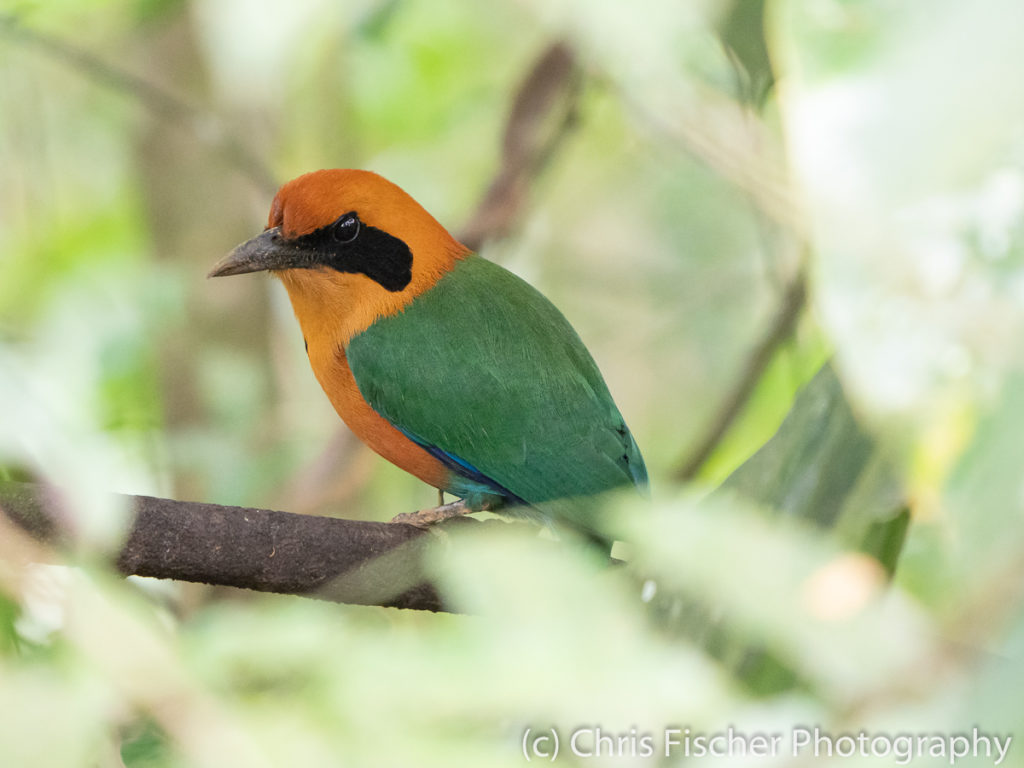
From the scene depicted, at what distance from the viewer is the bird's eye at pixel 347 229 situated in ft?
9.83

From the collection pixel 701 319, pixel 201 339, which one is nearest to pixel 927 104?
pixel 201 339

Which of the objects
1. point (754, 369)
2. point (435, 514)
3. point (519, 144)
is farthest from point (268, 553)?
point (519, 144)

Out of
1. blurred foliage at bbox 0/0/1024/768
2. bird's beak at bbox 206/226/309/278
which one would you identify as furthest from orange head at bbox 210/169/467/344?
blurred foliage at bbox 0/0/1024/768

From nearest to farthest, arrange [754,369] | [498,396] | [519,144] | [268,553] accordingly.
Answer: [268,553] < [498,396] < [754,369] < [519,144]

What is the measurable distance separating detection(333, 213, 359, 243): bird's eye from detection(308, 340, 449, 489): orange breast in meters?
0.28

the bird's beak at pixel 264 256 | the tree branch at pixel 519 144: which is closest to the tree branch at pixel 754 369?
the tree branch at pixel 519 144

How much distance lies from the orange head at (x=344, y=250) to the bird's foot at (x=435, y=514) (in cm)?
49

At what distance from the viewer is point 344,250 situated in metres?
3.03

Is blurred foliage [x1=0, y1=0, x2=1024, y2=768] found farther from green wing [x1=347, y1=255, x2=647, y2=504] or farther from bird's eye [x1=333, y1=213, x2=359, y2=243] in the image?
green wing [x1=347, y1=255, x2=647, y2=504]

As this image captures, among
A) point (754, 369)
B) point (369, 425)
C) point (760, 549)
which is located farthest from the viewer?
point (754, 369)

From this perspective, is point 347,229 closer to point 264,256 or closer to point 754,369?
point 264,256

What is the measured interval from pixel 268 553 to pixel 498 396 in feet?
3.11

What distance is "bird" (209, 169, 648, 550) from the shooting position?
281 centimetres

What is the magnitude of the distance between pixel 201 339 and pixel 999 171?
4.07 metres
